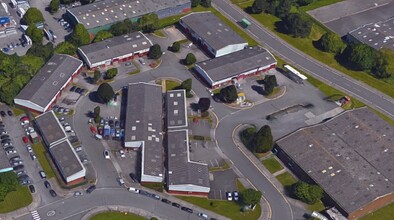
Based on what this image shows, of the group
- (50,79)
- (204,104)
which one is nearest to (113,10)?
(50,79)

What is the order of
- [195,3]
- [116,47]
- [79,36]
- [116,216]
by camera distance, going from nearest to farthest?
[116,216]
[116,47]
[79,36]
[195,3]

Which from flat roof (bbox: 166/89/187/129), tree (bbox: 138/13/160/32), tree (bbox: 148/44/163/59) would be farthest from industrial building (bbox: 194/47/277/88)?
tree (bbox: 138/13/160/32)

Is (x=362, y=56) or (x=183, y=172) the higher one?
(x=362, y=56)

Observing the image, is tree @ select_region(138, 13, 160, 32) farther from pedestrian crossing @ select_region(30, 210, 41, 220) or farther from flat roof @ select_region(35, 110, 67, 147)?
pedestrian crossing @ select_region(30, 210, 41, 220)

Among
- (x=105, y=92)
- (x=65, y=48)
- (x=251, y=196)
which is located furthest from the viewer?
Answer: (x=65, y=48)

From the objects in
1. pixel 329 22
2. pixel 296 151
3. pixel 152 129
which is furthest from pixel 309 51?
pixel 152 129

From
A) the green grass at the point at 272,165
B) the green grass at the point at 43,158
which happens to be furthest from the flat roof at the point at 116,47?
the green grass at the point at 272,165

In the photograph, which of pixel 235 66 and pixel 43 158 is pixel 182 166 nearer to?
pixel 43 158
